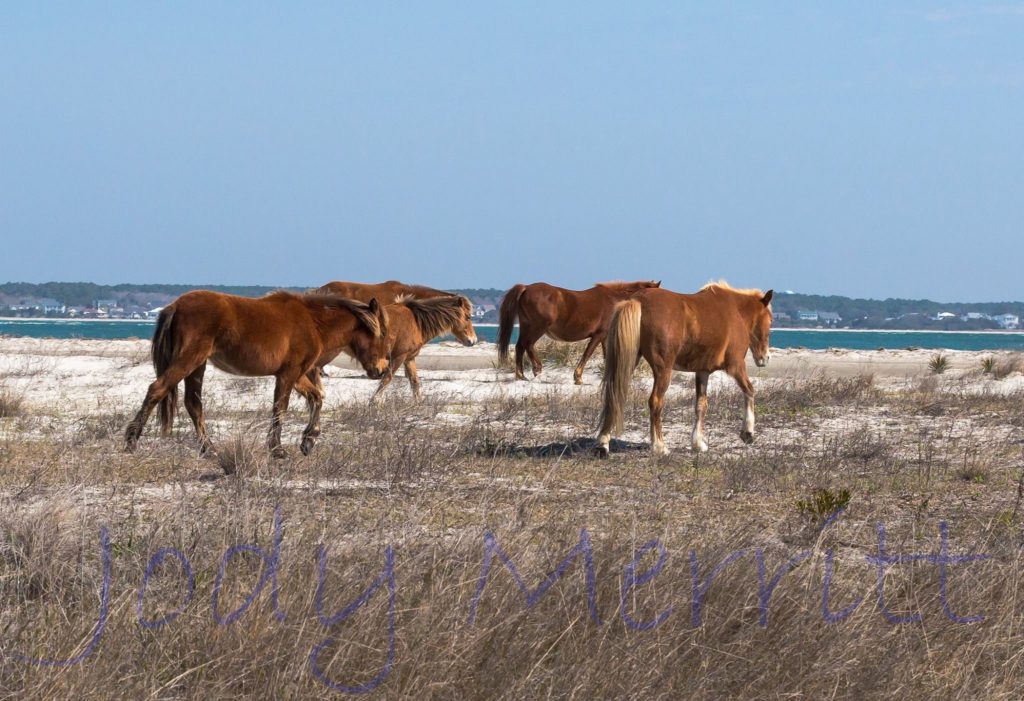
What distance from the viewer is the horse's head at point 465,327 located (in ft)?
60.6

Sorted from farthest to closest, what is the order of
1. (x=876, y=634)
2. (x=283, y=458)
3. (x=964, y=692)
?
1. (x=283, y=458)
2. (x=876, y=634)
3. (x=964, y=692)

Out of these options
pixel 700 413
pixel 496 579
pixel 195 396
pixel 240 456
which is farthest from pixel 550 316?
pixel 496 579

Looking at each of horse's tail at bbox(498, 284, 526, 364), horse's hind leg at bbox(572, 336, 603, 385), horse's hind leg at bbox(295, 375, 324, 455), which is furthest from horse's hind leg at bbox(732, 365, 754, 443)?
horse's tail at bbox(498, 284, 526, 364)

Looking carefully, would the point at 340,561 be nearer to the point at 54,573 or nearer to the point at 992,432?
the point at 54,573

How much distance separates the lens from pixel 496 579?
4.95m

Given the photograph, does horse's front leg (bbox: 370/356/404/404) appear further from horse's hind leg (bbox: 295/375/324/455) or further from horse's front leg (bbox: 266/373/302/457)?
horse's front leg (bbox: 266/373/302/457)

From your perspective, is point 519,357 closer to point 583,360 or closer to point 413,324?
point 583,360

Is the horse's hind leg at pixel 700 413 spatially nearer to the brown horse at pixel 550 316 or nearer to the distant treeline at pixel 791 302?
the brown horse at pixel 550 316

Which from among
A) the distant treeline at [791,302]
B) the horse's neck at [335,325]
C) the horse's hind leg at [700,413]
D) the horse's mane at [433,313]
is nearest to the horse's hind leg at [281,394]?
the horse's neck at [335,325]

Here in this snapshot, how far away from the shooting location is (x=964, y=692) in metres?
4.66

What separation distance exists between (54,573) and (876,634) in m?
3.39

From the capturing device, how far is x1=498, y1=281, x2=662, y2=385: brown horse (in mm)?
20734

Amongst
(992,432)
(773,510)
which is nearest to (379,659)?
(773,510)

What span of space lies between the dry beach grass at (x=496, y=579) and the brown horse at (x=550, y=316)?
11.1 m
